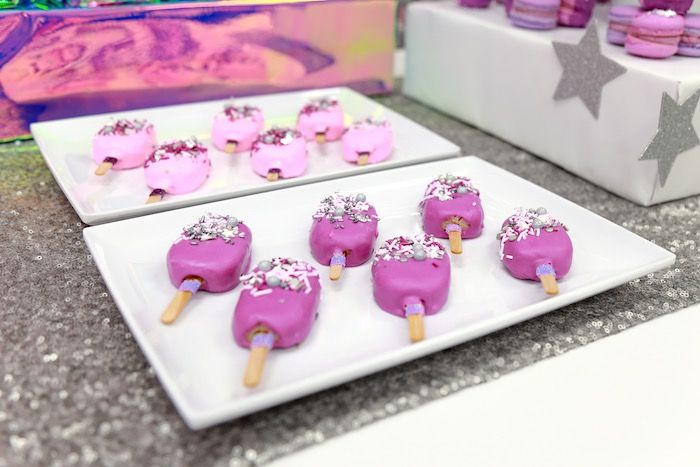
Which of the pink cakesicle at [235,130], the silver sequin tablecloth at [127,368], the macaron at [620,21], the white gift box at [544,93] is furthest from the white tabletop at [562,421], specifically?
the pink cakesicle at [235,130]

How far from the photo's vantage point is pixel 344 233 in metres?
0.95

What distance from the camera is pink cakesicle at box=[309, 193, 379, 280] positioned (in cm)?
95

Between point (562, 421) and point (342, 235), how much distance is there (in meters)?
0.40

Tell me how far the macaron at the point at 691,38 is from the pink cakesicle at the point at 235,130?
0.86 meters

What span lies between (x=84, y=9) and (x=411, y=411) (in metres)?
1.17

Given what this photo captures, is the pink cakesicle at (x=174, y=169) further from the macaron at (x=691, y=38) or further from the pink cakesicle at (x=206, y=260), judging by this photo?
the macaron at (x=691, y=38)

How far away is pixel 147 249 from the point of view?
0.98m

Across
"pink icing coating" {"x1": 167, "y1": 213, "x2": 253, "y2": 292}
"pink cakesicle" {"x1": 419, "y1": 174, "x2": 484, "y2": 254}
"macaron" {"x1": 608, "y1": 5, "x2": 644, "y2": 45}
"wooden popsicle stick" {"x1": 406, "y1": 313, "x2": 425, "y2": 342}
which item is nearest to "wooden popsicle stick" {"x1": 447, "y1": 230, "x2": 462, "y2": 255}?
"pink cakesicle" {"x1": 419, "y1": 174, "x2": 484, "y2": 254}

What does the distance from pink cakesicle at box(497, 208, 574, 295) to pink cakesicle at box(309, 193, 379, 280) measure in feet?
0.68

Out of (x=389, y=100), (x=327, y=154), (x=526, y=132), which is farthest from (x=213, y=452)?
(x=389, y=100)

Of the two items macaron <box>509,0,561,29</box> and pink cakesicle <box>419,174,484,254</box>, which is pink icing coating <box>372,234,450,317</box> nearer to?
pink cakesicle <box>419,174,484,254</box>

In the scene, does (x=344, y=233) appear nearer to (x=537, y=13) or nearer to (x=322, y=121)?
(x=322, y=121)

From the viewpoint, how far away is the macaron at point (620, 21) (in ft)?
4.13

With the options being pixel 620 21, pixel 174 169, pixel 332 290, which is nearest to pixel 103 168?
pixel 174 169
